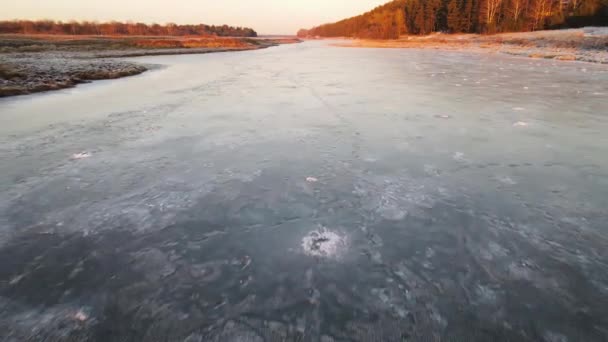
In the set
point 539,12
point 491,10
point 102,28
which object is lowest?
point 539,12

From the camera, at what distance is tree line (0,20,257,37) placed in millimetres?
Result: 80438

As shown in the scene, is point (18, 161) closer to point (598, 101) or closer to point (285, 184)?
point (285, 184)

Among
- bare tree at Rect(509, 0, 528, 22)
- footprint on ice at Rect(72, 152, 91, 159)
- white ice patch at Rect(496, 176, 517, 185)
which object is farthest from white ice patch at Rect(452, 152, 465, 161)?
bare tree at Rect(509, 0, 528, 22)

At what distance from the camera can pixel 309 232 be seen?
9.25 ft

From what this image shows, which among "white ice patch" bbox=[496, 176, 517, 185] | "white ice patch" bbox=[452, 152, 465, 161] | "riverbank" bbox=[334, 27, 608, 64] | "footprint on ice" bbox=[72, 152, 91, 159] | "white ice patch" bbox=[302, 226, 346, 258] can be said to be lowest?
"white ice patch" bbox=[302, 226, 346, 258]

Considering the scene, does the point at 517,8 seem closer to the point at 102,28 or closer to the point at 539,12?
the point at 539,12

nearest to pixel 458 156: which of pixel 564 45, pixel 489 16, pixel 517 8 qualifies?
pixel 564 45

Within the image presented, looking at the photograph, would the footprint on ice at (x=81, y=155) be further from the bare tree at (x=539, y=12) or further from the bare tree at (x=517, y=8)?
the bare tree at (x=517, y=8)

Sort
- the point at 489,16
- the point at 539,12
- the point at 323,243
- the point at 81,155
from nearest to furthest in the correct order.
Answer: the point at 323,243, the point at 81,155, the point at 539,12, the point at 489,16

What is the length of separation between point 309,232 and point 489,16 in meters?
68.5

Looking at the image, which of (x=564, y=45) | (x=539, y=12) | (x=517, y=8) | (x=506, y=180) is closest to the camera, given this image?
(x=506, y=180)

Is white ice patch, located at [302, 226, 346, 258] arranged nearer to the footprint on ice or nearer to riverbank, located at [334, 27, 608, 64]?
the footprint on ice

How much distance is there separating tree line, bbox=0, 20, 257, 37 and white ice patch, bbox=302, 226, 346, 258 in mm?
113644

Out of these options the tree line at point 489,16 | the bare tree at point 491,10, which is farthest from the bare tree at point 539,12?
the bare tree at point 491,10
